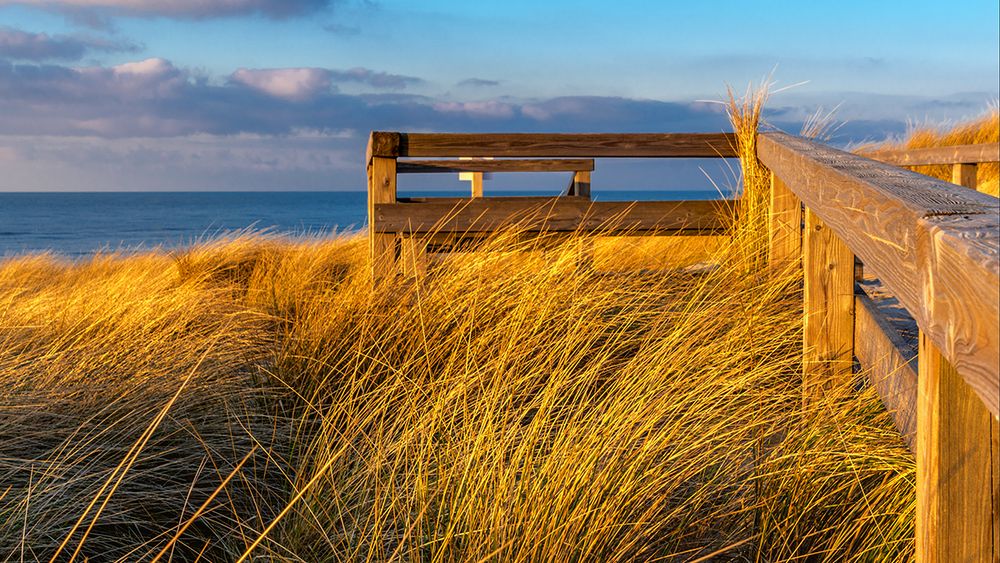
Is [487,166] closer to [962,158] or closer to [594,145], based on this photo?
[594,145]

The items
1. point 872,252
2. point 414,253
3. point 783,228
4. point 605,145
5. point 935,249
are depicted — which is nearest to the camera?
point 935,249

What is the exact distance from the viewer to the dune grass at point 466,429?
227 cm

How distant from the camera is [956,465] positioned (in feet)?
4.99

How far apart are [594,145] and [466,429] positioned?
315 cm

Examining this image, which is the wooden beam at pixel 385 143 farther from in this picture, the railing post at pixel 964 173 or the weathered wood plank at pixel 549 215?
the railing post at pixel 964 173

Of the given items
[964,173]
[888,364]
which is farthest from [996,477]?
[964,173]

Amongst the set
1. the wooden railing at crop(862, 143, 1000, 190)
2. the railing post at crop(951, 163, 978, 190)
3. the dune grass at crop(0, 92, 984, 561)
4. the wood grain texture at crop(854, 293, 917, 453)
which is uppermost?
the wooden railing at crop(862, 143, 1000, 190)

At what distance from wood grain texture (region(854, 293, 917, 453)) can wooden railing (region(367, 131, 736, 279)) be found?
7.21 feet

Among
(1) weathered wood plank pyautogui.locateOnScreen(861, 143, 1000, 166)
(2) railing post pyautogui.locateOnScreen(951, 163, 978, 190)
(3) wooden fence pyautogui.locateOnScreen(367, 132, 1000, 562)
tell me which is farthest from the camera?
(2) railing post pyautogui.locateOnScreen(951, 163, 978, 190)

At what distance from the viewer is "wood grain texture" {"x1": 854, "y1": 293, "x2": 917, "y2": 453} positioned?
2.30 m

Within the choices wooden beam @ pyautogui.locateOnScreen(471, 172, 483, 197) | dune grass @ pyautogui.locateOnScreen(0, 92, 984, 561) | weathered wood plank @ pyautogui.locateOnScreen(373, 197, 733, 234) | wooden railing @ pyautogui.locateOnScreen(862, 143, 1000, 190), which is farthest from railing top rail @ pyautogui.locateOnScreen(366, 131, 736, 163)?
wooden beam @ pyautogui.locateOnScreen(471, 172, 483, 197)

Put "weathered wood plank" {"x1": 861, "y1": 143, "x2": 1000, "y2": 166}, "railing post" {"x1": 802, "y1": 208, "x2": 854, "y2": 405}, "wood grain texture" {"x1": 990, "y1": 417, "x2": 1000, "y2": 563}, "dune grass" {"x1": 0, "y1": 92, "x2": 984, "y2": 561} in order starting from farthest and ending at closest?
"weathered wood plank" {"x1": 861, "y1": 143, "x2": 1000, "y2": 166}
"railing post" {"x1": 802, "y1": 208, "x2": 854, "y2": 405}
"dune grass" {"x1": 0, "y1": 92, "x2": 984, "y2": 561}
"wood grain texture" {"x1": 990, "y1": 417, "x2": 1000, "y2": 563}

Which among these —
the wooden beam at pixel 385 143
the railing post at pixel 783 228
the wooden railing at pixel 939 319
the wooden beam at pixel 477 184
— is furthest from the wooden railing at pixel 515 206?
the wooden beam at pixel 477 184

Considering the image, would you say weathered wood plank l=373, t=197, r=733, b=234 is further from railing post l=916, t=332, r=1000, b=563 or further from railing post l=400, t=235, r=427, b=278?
railing post l=916, t=332, r=1000, b=563
